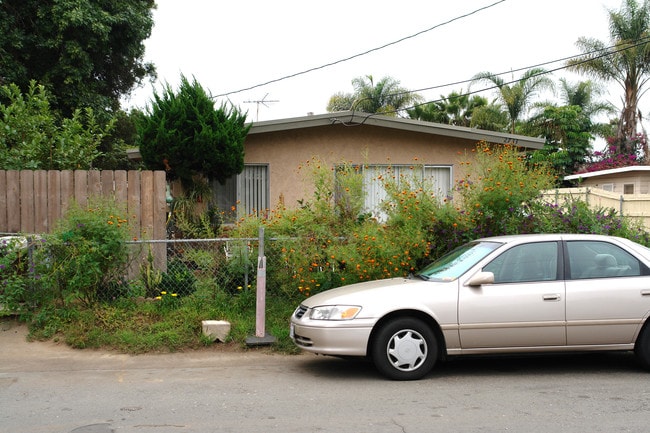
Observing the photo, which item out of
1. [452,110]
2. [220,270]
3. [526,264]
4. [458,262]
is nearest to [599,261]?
[526,264]

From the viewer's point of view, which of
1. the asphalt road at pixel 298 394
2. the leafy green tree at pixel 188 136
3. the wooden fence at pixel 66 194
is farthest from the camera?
the leafy green tree at pixel 188 136

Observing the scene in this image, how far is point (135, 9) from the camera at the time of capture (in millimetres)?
20234

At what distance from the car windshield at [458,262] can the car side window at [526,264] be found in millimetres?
182

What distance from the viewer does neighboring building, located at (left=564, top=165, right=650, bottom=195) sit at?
19.3m

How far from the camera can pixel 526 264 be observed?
260 inches

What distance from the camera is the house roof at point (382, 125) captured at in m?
13.0

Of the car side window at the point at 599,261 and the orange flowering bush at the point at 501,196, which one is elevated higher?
the orange flowering bush at the point at 501,196

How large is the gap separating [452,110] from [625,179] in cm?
1450

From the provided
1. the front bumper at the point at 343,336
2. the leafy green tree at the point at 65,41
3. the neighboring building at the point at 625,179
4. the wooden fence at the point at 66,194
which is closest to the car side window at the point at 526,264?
the front bumper at the point at 343,336

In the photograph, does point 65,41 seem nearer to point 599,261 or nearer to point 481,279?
point 481,279

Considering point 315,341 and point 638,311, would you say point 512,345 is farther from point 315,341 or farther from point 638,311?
point 315,341

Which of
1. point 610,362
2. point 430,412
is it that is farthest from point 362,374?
point 610,362

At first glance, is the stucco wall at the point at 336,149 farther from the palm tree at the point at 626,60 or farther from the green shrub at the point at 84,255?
the palm tree at the point at 626,60

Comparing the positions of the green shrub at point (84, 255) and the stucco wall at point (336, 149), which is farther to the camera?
the stucco wall at point (336, 149)
